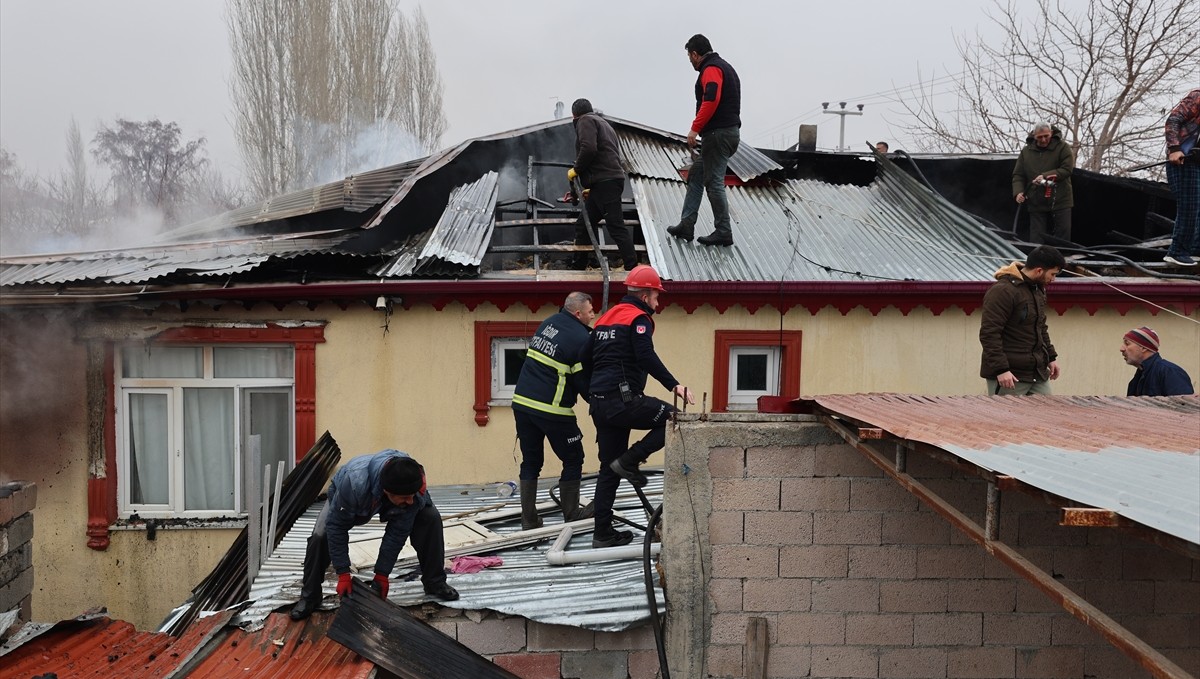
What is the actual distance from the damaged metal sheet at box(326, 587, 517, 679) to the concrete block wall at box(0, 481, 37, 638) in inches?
87.0

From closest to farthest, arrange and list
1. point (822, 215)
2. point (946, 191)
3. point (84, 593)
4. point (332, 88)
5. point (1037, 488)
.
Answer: point (1037, 488)
point (84, 593)
point (822, 215)
point (946, 191)
point (332, 88)

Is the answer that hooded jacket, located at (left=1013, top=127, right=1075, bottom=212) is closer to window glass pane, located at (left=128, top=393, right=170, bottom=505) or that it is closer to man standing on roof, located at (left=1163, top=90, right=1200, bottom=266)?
man standing on roof, located at (left=1163, top=90, right=1200, bottom=266)

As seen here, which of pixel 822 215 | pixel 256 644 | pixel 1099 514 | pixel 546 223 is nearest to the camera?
pixel 1099 514

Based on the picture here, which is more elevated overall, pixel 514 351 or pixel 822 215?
pixel 822 215

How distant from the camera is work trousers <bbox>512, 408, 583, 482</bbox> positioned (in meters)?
6.00

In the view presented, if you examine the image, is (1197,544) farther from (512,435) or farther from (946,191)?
(946,191)

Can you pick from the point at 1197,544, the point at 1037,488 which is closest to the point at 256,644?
the point at 1037,488

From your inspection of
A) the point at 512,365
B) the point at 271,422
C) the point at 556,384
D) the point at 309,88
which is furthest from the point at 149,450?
the point at 309,88

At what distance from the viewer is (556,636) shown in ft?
17.0

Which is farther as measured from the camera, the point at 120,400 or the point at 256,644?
the point at 120,400

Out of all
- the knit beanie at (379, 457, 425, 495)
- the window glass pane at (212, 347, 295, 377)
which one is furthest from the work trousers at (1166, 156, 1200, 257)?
the window glass pane at (212, 347, 295, 377)

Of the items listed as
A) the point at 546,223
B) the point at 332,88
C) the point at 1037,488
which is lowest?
the point at 1037,488

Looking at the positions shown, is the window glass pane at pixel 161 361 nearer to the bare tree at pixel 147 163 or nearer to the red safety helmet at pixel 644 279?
the red safety helmet at pixel 644 279

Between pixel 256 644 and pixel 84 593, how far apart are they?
4.35 m
